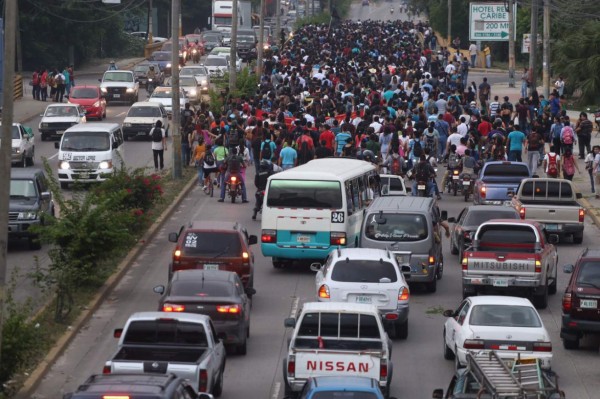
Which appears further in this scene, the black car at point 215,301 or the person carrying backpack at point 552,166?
the person carrying backpack at point 552,166

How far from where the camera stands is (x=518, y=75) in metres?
84.4

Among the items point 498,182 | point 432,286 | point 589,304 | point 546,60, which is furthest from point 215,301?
point 546,60

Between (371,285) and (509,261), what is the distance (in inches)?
134

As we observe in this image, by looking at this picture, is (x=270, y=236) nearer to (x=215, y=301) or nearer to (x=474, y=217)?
(x=474, y=217)

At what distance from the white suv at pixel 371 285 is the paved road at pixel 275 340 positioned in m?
0.58

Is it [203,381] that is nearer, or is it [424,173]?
[203,381]

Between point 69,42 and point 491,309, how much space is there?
7244 centimetres

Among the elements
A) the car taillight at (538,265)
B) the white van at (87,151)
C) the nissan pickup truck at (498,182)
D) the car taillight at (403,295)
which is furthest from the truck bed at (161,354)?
the white van at (87,151)

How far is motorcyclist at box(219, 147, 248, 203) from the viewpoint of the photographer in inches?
1497

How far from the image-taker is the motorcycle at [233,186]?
38.8 metres

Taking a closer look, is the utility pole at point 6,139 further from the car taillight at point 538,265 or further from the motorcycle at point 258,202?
A: the motorcycle at point 258,202

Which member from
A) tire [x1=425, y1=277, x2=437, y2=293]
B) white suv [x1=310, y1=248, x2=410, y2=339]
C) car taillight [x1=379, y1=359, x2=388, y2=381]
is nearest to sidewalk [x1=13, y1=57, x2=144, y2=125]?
tire [x1=425, y1=277, x2=437, y2=293]

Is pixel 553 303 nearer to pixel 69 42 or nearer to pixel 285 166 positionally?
pixel 285 166

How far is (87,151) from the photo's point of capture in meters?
41.5
